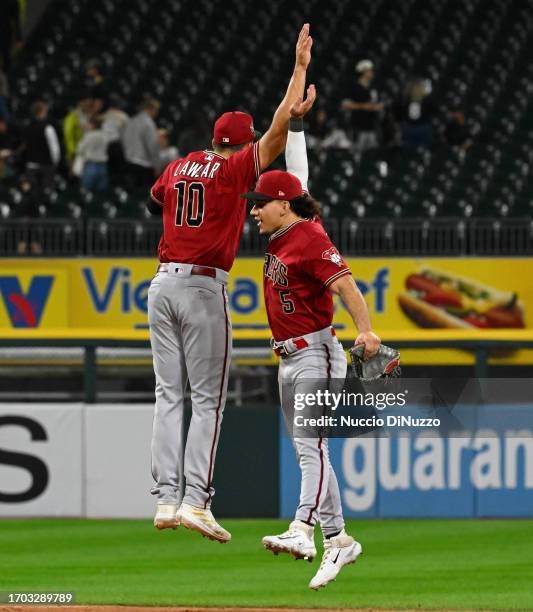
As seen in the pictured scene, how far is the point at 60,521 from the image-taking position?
36.0ft

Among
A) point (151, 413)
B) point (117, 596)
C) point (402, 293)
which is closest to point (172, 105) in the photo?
point (402, 293)

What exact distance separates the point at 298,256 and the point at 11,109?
14.8 m

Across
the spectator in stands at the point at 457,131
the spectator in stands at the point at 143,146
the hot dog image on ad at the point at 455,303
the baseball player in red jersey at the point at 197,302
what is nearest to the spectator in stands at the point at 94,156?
the spectator in stands at the point at 143,146

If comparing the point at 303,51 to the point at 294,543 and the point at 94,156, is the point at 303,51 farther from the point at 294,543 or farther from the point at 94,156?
the point at 94,156

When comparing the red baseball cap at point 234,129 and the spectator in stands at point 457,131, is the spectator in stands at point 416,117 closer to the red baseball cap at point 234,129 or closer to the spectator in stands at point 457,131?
the spectator in stands at point 457,131

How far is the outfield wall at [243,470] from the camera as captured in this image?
1079 centimetres

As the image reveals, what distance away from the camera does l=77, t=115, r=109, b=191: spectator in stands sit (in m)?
17.3

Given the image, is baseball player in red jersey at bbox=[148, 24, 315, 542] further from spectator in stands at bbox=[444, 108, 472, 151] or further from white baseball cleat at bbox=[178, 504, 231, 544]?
spectator in stands at bbox=[444, 108, 472, 151]

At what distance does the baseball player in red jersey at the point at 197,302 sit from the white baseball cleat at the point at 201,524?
49 mm

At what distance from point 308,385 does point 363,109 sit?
12578 millimetres

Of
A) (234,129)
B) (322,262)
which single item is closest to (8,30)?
(234,129)

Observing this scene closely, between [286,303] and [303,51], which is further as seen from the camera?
[286,303]

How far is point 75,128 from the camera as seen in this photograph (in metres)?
18.1

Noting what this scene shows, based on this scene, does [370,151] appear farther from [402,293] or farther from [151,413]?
[151,413]
